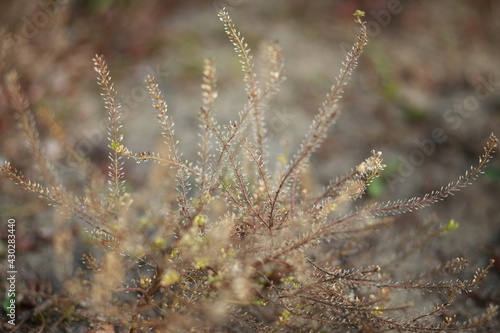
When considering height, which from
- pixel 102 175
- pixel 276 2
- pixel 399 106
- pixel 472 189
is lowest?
pixel 472 189

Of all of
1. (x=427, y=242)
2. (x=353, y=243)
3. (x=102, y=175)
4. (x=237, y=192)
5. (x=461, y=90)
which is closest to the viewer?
(x=237, y=192)

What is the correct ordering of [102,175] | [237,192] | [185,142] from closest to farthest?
[237,192] → [102,175] → [185,142]

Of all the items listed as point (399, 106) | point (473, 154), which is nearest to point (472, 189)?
point (473, 154)

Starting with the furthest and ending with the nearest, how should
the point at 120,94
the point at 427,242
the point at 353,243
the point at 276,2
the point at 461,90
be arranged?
1. the point at 276,2
2. the point at 461,90
3. the point at 120,94
4. the point at 427,242
5. the point at 353,243

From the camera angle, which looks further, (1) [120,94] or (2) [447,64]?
(2) [447,64]

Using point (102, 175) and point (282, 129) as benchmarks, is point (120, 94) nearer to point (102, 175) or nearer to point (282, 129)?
point (102, 175)

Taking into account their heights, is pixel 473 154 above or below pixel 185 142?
below

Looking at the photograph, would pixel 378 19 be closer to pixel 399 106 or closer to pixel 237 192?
pixel 399 106

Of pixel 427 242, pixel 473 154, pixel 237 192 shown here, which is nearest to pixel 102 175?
pixel 237 192

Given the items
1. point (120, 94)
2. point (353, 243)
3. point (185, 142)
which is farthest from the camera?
point (120, 94)
